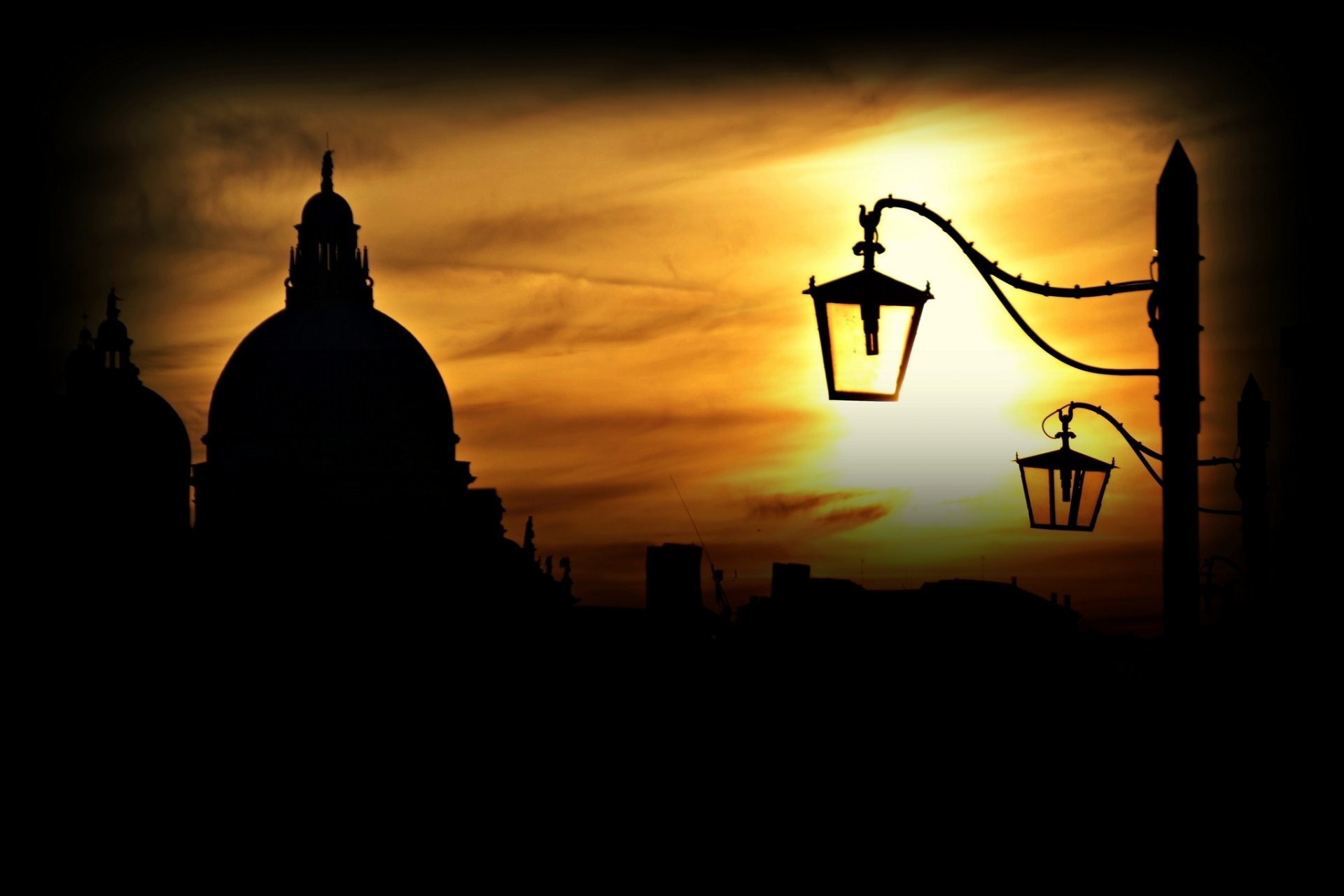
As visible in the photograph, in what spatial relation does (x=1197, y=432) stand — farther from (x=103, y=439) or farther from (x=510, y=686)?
(x=103, y=439)

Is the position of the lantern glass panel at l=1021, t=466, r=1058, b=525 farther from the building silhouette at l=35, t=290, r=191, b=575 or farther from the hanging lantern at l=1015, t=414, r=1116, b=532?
the building silhouette at l=35, t=290, r=191, b=575

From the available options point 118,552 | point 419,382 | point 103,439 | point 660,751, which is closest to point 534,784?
point 660,751

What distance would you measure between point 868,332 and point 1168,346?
128 centimetres

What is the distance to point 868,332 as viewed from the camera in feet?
26.2

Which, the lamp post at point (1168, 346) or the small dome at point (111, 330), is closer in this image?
the lamp post at point (1168, 346)

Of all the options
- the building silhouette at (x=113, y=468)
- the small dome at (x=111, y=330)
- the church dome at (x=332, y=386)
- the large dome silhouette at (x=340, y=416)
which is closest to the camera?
the building silhouette at (x=113, y=468)

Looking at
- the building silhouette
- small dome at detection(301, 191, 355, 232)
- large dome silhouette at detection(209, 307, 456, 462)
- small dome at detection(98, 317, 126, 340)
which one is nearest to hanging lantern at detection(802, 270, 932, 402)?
the building silhouette

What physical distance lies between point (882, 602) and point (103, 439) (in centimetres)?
3395

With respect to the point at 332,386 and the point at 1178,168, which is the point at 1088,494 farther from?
the point at 332,386

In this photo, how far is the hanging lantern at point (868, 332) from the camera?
314 inches

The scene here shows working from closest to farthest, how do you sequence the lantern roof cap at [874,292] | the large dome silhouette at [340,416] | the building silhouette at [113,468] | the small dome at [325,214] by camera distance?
1. the lantern roof cap at [874,292]
2. the building silhouette at [113,468]
3. the large dome silhouette at [340,416]
4. the small dome at [325,214]

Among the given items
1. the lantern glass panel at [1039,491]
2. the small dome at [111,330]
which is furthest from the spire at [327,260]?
the lantern glass panel at [1039,491]

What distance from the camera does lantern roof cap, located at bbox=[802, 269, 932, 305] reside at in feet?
26.2

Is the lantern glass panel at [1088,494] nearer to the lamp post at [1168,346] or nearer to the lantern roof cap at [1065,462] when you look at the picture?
the lantern roof cap at [1065,462]
